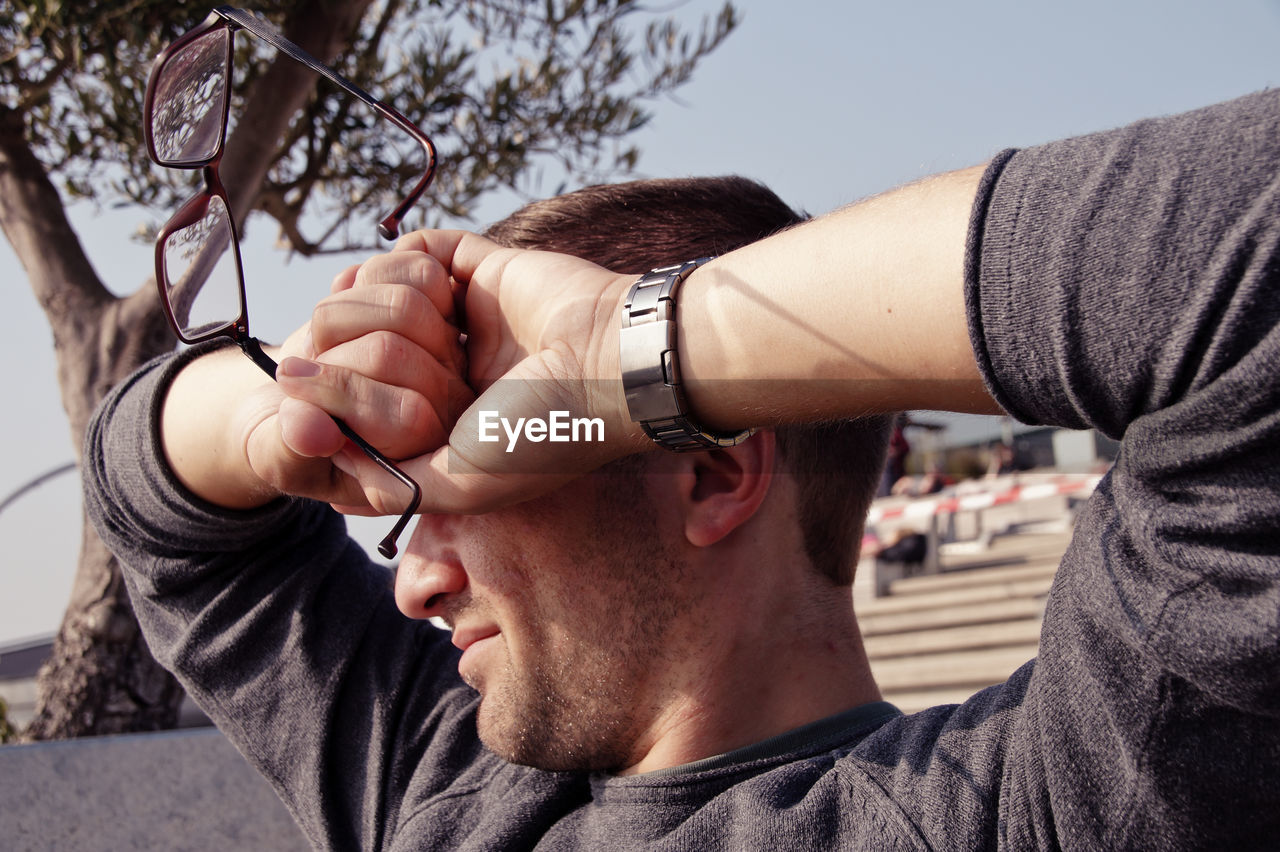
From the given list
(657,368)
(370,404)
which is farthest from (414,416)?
(657,368)

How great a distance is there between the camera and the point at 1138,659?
1050 mm

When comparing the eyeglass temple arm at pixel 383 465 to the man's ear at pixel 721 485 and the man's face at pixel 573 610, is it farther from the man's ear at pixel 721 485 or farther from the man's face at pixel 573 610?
the man's ear at pixel 721 485

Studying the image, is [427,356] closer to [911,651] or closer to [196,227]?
[196,227]

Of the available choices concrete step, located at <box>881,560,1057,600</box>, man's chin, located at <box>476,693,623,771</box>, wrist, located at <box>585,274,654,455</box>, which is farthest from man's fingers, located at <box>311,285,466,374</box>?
concrete step, located at <box>881,560,1057,600</box>

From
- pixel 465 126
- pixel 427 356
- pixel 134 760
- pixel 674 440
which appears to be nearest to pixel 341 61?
pixel 465 126

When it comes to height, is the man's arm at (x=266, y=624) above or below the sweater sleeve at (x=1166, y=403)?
below

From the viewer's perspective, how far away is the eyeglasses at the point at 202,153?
1.59 meters

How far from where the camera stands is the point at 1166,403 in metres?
0.98

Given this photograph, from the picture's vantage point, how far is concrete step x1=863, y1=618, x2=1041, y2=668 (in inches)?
263

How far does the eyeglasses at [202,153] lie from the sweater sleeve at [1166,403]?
92cm

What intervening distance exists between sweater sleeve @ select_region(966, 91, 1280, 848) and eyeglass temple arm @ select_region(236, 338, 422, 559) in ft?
2.65

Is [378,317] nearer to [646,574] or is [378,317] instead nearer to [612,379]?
[612,379]

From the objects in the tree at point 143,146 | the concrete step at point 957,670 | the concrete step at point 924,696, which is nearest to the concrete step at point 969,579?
the concrete step at point 957,670

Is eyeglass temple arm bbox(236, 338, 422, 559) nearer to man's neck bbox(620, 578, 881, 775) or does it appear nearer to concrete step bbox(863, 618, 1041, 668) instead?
man's neck bbox(620, 578, 881, 775)
